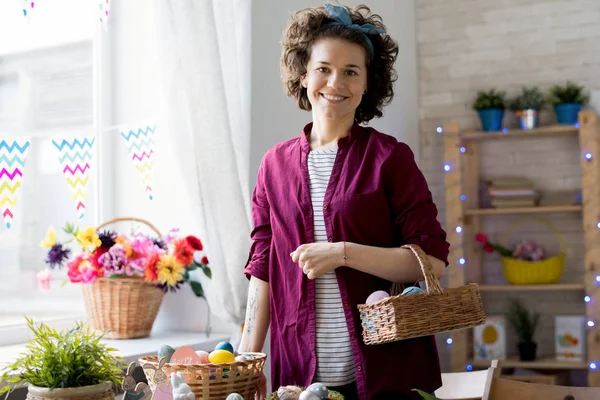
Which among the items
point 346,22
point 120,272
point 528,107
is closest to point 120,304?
point 120,272

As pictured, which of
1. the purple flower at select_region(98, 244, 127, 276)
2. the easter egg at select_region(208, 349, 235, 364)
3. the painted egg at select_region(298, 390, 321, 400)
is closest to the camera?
the painted egg at select_region(298, 390, 321, 400)

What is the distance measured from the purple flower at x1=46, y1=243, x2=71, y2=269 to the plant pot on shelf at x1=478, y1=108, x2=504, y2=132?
2.90 m

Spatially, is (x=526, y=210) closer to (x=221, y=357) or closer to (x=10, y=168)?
(x=10, y=168)

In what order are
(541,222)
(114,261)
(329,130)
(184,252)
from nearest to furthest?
1. (329,130)
2. (114,261)
3. (184,252)
4. (541,222)

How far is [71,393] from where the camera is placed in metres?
1.42

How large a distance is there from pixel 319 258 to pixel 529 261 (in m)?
3.29

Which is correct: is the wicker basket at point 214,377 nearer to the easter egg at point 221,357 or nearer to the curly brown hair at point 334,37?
the easter egg at point 221,357

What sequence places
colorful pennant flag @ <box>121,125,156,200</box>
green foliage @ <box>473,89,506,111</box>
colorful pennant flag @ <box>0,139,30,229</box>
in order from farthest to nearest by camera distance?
green foliage @ <box>473,89,506,111</box>
colorful pennant flag @ <box>121,125,156,200</box>
colorful pennant flag @ <box>0,139,30,229</box>

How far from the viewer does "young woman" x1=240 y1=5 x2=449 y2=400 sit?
1.69 metres

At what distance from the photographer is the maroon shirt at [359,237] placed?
1.70 m

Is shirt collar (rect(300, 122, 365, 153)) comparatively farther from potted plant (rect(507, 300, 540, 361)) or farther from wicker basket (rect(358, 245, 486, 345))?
potted plant (rect(507, 300, 540, 361))

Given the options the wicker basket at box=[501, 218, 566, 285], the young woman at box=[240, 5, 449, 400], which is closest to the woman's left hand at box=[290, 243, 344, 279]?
the young woman at box=[240, 5, 449, 400]

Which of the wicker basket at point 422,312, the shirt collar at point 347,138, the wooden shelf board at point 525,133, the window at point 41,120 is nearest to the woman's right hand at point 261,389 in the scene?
the wicker basket at point 422,312

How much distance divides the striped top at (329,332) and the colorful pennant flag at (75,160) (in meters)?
1.34
